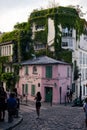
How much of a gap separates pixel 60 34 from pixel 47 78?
8.80 m

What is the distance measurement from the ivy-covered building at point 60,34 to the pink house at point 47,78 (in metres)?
3.11

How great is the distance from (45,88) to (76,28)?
12079mm

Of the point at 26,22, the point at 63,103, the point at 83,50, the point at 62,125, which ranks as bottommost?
the point at 63,103

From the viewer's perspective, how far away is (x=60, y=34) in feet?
178

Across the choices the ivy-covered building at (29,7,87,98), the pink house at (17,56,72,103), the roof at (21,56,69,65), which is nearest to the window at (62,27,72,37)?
the ivy-covered building at (29,7,87,98)

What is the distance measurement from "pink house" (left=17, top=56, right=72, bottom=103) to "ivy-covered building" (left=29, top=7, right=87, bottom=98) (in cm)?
311

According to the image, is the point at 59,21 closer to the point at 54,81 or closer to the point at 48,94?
the point at 54,81

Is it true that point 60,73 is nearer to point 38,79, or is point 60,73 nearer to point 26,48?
point 38,79

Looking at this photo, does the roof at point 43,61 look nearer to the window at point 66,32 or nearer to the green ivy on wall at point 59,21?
the green ivy on wall at point 59,21

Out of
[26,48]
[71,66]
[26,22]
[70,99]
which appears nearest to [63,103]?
[70,99]

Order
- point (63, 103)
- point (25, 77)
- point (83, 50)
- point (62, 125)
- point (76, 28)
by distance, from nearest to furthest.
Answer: point (62, 125), point (63, 103), point (25, 77), point (76, 28), point (83, 50)

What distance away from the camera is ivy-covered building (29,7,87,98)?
177ft

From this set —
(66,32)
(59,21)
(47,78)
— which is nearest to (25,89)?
(47,78)

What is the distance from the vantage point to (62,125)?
18406 millimetres
